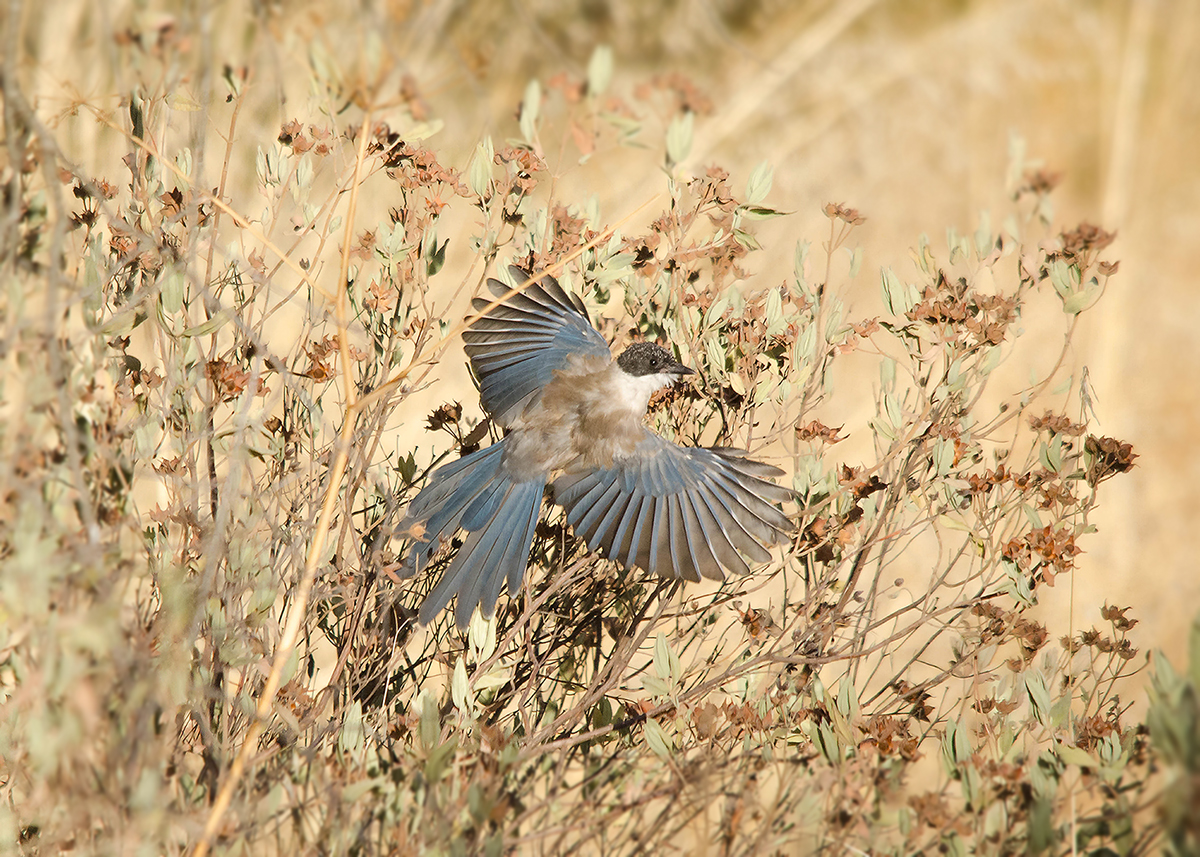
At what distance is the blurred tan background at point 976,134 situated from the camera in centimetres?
462

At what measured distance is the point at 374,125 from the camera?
172 centimetres

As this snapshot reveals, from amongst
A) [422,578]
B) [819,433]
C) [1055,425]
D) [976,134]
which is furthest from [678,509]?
[976,134]

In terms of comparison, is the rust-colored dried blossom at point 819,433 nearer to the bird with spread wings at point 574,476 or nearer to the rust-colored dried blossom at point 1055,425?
the bird with spread wings at point 574,476

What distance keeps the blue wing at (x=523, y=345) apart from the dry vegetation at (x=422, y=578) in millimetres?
185

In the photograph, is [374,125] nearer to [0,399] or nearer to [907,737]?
[0,399]

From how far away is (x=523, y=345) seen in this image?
2.52m

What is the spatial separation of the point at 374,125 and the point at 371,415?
53 cm

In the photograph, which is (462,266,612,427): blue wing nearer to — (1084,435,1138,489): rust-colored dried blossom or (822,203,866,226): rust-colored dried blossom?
(822,203,866,226): rust-colored dried blossom

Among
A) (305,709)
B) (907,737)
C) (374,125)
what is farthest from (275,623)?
(907,737)

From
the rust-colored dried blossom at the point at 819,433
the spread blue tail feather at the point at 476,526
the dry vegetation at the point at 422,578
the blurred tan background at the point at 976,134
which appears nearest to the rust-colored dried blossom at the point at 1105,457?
the dry vegetation at the point at 422,578

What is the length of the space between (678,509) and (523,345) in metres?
0.63

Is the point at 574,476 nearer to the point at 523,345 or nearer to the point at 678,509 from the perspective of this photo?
the point at 678,509

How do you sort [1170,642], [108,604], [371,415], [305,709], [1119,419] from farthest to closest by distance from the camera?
1. [1119,419]
2. [1170,642]
3. [371,415]
4. [305,709]
5. [108,604]

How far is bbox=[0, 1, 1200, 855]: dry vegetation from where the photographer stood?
130cm
